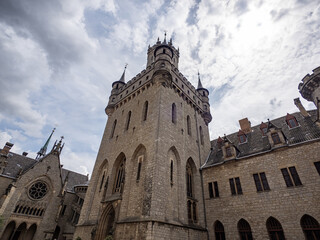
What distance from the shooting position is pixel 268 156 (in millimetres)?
15492

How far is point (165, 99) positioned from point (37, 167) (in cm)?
2409

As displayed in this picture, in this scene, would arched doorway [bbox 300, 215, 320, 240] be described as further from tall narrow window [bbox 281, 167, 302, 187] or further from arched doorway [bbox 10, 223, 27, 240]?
arched doorway [bbox 10, 223, 27, 240]

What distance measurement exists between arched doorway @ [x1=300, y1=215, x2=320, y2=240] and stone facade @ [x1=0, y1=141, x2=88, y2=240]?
29.4 meters

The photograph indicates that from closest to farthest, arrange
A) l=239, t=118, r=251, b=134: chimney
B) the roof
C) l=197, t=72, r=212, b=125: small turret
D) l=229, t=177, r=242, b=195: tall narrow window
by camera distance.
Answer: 1. l=229, t=177, r=242, b=195: tall narrow window
2. l=239, t=118, r=251, b=134: chimney
3. l=197, t=72, r=212, b=125: small turret
4. the roof

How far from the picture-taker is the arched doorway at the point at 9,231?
75.3 feet

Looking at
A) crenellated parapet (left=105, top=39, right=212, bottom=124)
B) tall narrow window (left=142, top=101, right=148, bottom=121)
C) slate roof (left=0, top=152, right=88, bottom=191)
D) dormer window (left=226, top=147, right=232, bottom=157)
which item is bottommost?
dormer window (left=226, top=147, right=232, bottom=157)

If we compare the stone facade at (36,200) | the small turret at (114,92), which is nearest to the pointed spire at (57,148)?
the stone facade at (36,200)

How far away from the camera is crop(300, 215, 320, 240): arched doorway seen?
1160 centimetres

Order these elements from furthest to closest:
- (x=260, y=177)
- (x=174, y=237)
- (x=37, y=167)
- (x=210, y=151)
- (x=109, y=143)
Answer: (x=37, y=167), (x=210, y=151), (x=109, y=143), (x=260, y=177), (x=174, y=237)

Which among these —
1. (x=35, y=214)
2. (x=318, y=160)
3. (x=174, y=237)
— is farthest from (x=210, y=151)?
(x=35, y=214)

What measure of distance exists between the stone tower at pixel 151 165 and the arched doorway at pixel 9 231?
1434 cm

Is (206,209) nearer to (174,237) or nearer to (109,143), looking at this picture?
(174,237)

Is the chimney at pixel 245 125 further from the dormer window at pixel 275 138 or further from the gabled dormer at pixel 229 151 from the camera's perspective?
the dormer window at pixel 275 138


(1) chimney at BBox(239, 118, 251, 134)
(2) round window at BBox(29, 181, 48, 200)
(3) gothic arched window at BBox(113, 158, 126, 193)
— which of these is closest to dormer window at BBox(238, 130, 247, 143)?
(1) chimney at BBox(239, 118, 251, 134)
